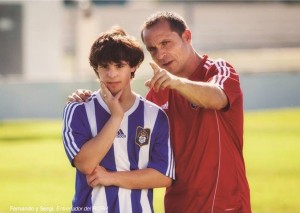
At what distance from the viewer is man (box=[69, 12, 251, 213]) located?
3914 millimetres

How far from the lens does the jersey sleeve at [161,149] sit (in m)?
3.72

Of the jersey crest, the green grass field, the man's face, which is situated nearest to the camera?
the jersey crest

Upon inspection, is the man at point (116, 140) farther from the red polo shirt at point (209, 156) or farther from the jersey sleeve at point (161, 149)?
the red polo shirt at point (209, 156)

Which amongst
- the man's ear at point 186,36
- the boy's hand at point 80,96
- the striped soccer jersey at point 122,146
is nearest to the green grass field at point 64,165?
the man's ear at point 186,36

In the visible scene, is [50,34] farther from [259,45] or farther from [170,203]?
[170,203]

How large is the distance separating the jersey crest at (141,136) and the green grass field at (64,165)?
3600 mm

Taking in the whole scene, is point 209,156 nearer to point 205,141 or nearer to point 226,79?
point 205,141

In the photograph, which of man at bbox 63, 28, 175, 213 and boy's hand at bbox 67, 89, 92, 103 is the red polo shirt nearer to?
man at bbox 63, 28, 175, 213

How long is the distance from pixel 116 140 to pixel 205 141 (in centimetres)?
50

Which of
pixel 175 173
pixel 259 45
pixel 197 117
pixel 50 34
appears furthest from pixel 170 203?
pixel 259 45

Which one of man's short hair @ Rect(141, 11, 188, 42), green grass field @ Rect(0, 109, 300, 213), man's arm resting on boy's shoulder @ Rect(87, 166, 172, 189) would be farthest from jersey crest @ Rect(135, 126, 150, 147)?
green grass field @ Rect(0, 109, 300, 213)

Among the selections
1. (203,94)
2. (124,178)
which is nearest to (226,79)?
(203,94)

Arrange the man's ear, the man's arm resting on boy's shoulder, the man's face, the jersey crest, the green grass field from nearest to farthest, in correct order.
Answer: the man's arm resting on boy's shoulder < the jersey crest < the man's face < the man's ear < the green grass field

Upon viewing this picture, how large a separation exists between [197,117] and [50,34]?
20.4 metres
